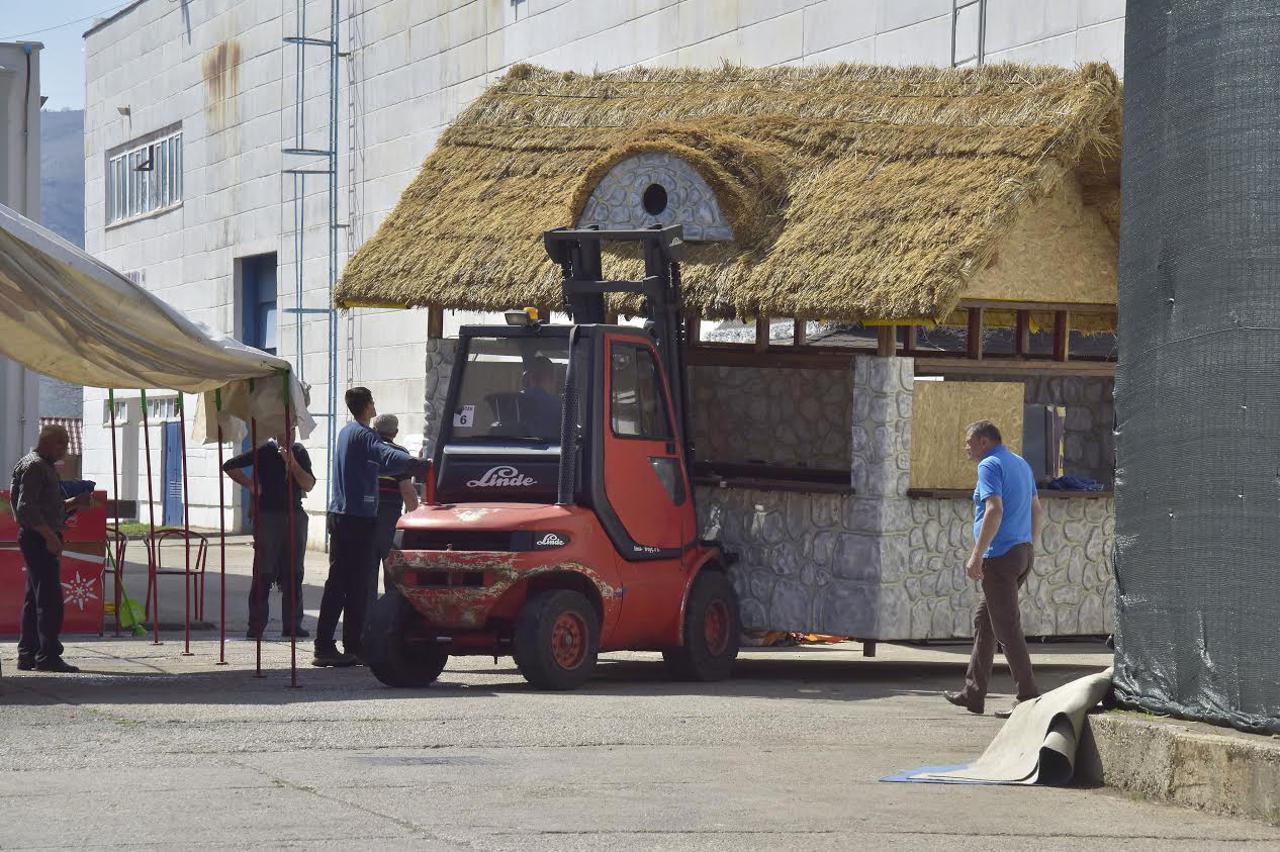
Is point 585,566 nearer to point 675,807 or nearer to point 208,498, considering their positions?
point 675,807

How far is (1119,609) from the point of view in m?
10.0

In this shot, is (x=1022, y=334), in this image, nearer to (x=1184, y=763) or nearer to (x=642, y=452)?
(x=642, y=452)

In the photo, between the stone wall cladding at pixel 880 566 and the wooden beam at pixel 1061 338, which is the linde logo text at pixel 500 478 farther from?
the wooden beam at pixel 1061 338

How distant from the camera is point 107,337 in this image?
13.4 metres

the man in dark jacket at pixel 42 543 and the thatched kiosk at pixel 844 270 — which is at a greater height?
the thatched kiosk at pixel 844 270

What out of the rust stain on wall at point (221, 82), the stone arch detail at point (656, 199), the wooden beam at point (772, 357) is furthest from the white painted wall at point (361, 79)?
the stone arch detail at point (656, 199)

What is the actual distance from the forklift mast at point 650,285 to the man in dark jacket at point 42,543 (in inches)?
147

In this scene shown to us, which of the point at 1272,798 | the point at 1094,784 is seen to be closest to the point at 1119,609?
the point at 1094,784

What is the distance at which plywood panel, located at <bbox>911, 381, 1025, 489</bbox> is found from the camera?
49.9 ft

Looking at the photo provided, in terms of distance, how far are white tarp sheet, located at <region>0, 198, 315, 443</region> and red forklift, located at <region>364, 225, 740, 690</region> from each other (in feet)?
4.39

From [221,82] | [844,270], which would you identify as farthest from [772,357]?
[221,82]

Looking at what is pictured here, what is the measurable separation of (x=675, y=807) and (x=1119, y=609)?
8.40ft

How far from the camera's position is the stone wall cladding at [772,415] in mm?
17344

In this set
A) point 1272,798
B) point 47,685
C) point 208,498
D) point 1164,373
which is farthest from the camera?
point 208,498
